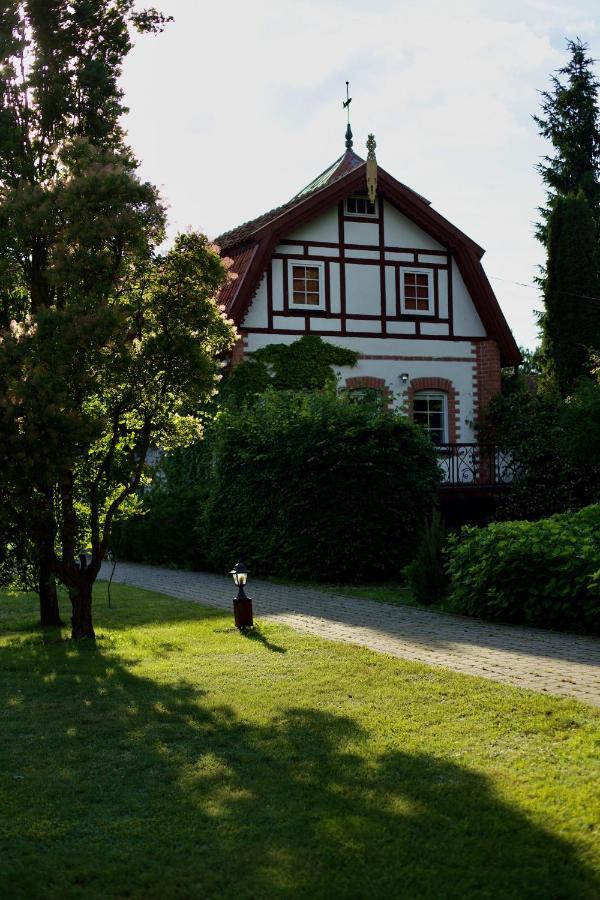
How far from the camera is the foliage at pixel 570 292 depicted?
1048 inches

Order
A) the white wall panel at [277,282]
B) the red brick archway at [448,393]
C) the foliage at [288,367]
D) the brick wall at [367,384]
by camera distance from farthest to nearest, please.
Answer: the red brick archway at [448,393] → the brick wall at [367,384] → the white wall panel at [277,282] → the foliage at [288,367]

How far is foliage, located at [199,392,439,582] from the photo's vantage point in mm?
15562

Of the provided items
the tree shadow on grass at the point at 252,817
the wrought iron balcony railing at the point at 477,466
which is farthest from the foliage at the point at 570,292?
the tree shadow on grass at the point at 252,817

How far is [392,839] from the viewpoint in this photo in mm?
4355

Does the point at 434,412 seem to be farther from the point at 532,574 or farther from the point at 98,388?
the point at 98,388

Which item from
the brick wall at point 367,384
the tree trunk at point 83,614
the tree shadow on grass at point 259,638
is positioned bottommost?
the tree shadow on grass at point 259,638

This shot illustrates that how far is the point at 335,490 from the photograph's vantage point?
51.3ft

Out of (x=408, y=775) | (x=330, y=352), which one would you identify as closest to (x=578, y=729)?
(x=408, y=775)

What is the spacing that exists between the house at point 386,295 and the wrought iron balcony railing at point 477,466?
1.99 ft

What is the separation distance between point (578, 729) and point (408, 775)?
4.46 feet

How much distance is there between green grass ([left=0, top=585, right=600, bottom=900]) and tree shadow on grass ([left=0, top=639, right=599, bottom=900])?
0.01m

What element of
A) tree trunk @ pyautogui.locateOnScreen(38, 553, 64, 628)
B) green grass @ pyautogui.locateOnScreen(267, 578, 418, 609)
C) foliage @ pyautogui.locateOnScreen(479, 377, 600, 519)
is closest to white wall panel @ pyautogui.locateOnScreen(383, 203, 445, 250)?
foliage @ pyautogui.locateOnScreen(479, 377, 600, 519)

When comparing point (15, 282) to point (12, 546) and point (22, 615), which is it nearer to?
point (12, 546)

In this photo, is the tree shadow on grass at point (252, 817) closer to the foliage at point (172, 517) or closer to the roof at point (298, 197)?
the foliage at point (172, 517)
